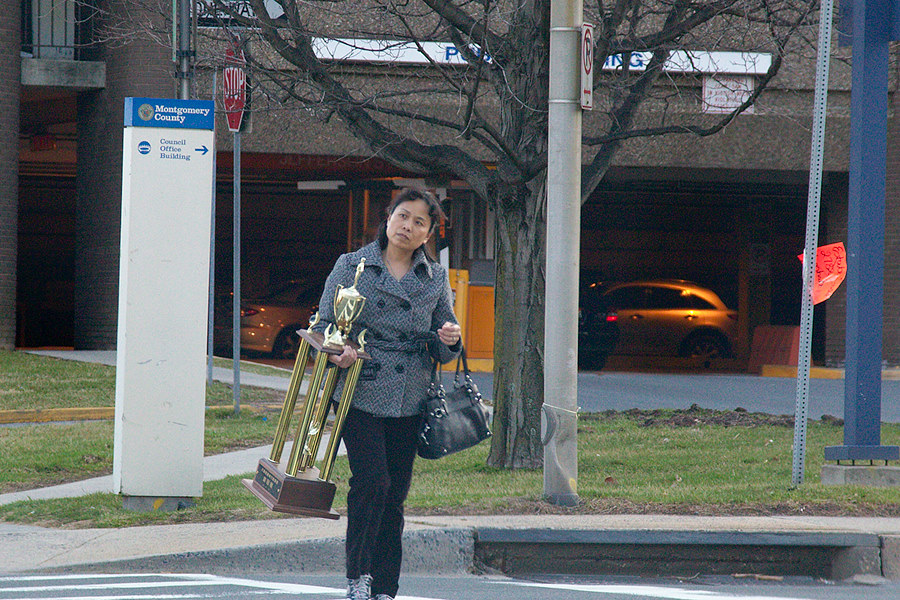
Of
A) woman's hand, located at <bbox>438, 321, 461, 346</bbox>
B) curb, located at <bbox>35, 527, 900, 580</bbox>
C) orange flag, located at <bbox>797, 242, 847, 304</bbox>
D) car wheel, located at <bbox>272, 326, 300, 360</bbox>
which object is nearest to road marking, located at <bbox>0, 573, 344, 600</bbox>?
curb, located at <bbox>35, 527, 900, 580</bbox>

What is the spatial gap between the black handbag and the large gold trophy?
1.22 ft

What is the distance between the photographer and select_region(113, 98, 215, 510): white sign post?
6.70 metres

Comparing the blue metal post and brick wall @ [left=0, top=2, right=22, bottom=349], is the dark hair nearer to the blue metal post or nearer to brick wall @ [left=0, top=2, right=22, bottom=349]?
the blue metal post

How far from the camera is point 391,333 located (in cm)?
484

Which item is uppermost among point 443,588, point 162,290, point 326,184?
point 326,184

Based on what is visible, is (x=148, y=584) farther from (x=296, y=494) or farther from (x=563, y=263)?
(x=563, y=263)

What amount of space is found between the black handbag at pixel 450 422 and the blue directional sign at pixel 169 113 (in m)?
2.78

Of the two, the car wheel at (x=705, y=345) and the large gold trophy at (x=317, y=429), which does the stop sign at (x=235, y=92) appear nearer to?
the large gold trophy at (x=317, y=429)

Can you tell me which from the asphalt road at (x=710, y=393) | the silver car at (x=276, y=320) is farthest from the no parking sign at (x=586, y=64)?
the silver car at (x=276, y=320)

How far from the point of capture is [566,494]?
686 centimetres

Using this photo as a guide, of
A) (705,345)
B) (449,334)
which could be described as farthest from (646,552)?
(705,345)

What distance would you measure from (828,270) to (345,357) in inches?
169

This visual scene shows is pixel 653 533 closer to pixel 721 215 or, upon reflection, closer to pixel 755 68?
pixel 755 68

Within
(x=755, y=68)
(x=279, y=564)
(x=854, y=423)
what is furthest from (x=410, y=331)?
(x=755, y=68)
